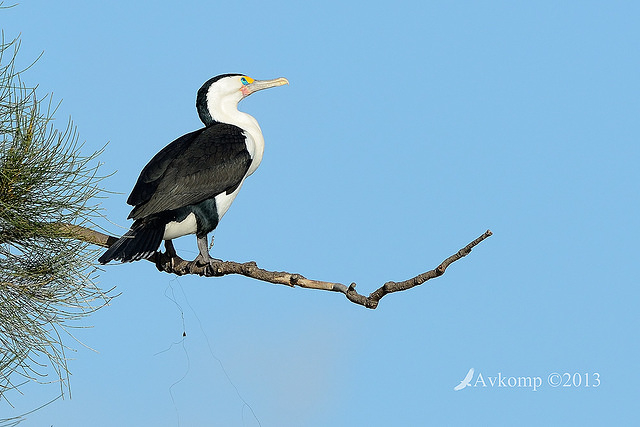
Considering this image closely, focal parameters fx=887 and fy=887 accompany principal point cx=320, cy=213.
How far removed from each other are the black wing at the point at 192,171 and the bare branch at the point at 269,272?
28cm

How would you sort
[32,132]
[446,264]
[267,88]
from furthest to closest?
[267,88] < [32,132] < [446,264]

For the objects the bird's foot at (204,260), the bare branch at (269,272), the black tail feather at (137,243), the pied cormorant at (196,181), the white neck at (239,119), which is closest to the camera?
the bare branch at (269,272)

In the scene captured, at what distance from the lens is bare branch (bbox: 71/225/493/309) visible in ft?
10.2

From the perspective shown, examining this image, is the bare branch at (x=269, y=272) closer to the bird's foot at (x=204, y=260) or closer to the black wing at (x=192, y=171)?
the bird's foot at (x=204, y=260)

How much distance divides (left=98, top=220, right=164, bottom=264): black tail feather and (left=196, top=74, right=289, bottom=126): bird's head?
87 cm

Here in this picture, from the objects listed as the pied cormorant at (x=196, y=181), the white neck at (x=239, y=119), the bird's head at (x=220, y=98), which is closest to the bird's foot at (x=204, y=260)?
the pied cormorant at (x=196, y=181)

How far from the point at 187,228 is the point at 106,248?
16.5 inches

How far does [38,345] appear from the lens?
4273 millimetres

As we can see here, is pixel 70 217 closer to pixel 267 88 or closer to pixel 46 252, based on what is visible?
pixel 46 252

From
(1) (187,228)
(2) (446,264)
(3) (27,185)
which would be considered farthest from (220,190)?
(2) (446,264)

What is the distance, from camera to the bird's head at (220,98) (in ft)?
16.4

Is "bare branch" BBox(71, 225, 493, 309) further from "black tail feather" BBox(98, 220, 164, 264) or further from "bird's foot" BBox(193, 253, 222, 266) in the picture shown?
"black tail feather" BBox(98, 220, 164, 264)

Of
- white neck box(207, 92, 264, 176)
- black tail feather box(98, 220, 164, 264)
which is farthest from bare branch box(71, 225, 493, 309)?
white neck box(207, 92, 264, 176)

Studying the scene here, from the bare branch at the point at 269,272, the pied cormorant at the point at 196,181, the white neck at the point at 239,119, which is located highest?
the white neck at the point at 239,119
